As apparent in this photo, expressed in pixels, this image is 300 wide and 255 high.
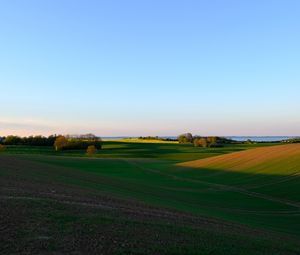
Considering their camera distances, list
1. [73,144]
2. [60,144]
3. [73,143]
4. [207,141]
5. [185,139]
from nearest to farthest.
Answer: [60,144], [73,144], [73,143], [207,141], [185,139]

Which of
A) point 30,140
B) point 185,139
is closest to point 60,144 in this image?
point 30,140

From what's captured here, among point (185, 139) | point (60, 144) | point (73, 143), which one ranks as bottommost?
point (60, 144)

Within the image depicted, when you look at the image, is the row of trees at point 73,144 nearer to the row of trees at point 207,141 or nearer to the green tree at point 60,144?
the green tree at point 60,144

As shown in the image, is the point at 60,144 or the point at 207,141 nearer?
the point at 60,144

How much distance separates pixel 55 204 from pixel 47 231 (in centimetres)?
402

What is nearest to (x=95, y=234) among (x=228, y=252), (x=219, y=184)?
(x=228, y=252)

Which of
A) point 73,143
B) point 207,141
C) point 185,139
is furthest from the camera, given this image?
point 185,139

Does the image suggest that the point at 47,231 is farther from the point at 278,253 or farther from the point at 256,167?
the point at 256,167

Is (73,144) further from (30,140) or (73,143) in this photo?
(30,140)

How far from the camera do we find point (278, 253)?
45.9 ft

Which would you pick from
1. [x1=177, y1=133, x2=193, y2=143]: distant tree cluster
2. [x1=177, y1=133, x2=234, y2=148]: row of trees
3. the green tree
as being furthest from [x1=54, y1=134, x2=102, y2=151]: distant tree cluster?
[x1=177, y1=133, x2=193, y2=143]: distant tree cluster

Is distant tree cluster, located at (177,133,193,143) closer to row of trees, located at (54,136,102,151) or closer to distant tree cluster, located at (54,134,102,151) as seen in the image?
distant tree cluster, located at (54,134,102,151)

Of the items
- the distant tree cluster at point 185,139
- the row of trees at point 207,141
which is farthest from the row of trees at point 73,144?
the distant tree cluster at point 185,139

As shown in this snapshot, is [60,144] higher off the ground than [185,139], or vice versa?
[185,139]
